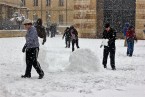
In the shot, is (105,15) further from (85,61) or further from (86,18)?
(85,61)

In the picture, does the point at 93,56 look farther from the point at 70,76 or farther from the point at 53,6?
the point at 53,6

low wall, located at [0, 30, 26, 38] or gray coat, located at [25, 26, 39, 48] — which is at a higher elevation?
gray coat, located at [25, 26, 39, 48]

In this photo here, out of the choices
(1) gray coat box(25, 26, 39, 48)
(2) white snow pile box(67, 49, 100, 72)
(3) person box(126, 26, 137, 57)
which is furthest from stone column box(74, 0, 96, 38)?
(1) gray coat box(25, 26, 39, 48)

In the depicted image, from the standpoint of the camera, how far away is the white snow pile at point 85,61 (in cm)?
1377

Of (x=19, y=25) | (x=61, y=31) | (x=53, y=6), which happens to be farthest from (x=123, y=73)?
(x=53, y=6)

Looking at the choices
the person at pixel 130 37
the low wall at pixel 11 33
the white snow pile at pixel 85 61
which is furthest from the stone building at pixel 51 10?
the white snow pile at pixel 85 61

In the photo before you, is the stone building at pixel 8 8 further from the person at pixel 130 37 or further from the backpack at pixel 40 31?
the backpack at pixel 40 31

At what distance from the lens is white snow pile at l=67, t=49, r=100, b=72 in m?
13.8

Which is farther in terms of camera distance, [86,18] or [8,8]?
[8,8]

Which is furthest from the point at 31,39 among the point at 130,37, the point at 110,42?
the point at 130,37

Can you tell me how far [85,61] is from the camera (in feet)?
45.0

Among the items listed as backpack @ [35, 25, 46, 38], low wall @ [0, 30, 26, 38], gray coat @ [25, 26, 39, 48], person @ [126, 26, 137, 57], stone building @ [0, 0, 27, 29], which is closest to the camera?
gray coat @ [25, 26, 39, 48]

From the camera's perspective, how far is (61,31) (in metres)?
68.0

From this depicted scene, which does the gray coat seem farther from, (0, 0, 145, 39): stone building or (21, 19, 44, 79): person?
(0, 0, 145, 39): stone building
